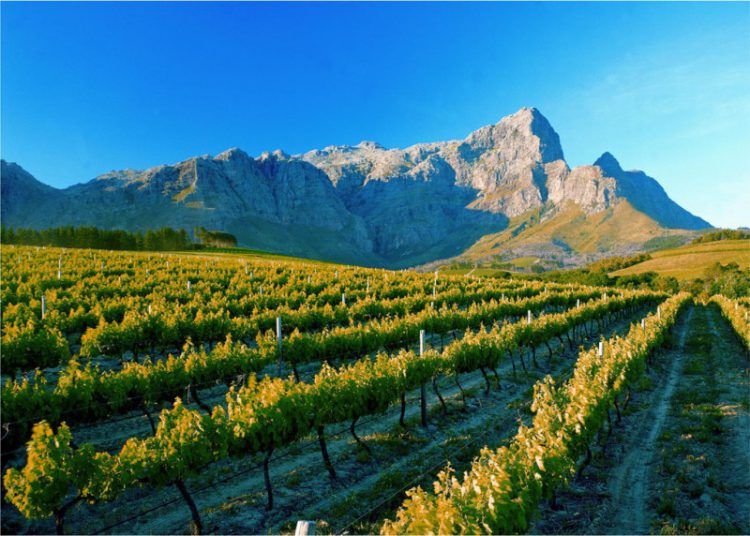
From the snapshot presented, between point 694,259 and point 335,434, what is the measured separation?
171 meters

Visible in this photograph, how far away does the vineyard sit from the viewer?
7746 millimetres

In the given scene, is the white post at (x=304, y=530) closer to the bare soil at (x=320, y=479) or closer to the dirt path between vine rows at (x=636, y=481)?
the bare soil at (x=320, y=479)

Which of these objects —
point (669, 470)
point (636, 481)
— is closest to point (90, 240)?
point (636, 481)

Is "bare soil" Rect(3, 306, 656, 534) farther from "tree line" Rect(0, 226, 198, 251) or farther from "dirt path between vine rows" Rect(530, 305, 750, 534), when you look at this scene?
"tree line" Rect(0, 226, 198, 251)

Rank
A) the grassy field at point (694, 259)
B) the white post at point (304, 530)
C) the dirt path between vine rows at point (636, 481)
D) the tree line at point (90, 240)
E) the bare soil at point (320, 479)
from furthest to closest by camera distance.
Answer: the grassy field at point (694, 259) < the tree line at point (90, 240) < the bare soil at point (320, 479) < the dirt path between vine rows at point (636, 481) < the white post at point (304, 530)

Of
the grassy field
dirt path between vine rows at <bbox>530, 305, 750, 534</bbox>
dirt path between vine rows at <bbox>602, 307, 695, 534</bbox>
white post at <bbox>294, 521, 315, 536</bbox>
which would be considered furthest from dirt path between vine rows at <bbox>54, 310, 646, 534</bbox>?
the grassy field

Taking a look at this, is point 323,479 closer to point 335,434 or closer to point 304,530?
point 335,434

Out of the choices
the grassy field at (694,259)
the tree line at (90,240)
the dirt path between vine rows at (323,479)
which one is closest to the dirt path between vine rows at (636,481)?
the dirt path between vine rows at (323,479)

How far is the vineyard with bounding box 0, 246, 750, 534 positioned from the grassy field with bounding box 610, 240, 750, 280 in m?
131

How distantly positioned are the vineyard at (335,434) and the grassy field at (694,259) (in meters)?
131

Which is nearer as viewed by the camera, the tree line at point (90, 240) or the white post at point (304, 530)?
the white post at point (304, 530)

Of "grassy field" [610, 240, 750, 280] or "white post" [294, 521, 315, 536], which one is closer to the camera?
"white post" [294, 521, 315, 536]

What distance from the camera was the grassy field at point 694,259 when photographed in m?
126

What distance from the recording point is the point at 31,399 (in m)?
10.3
